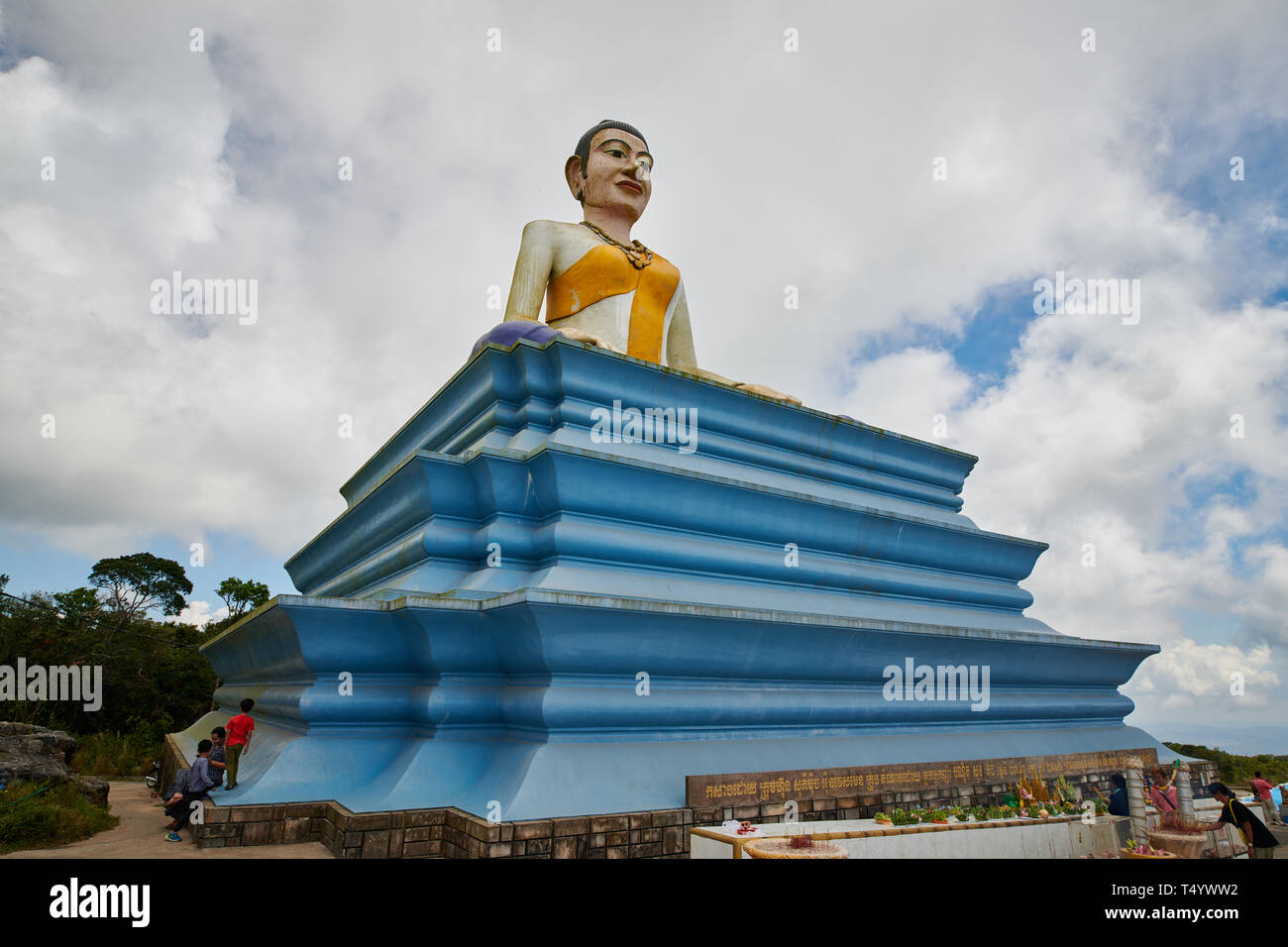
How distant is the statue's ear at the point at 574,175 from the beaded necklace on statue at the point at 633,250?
1124 millimetres

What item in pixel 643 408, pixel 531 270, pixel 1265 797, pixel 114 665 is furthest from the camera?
pixel 114 665

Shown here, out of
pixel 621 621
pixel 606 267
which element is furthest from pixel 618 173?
pixel 621 621

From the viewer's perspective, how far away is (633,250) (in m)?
11.7

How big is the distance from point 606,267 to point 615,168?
76.2 inches

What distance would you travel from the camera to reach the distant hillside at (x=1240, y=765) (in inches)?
634

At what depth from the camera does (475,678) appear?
712cm

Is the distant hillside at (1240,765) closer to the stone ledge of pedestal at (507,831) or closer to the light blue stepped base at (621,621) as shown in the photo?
the light blue stepped base at (621,621)

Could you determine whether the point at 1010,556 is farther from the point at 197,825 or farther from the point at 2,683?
the point at 2,683

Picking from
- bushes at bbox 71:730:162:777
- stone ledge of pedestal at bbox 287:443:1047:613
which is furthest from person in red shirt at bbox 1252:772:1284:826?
bushes at bbox 71:730:162:777

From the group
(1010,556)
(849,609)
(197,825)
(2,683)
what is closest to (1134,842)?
(849,609)

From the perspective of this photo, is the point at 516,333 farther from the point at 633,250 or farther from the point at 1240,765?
the point at 1240,765

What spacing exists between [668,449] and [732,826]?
14.5 feet

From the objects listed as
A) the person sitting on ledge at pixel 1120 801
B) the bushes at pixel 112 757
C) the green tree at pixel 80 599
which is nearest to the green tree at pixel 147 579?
the green tree at pixel 80 599

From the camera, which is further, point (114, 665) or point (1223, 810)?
point (114, 665)
